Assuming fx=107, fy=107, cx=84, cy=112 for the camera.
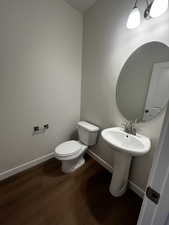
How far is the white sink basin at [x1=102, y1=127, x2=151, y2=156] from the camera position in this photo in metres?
0.98

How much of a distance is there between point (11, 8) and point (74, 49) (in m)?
0.88

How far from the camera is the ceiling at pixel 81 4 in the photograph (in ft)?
4.95

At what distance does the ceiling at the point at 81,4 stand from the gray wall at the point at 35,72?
0.06 m

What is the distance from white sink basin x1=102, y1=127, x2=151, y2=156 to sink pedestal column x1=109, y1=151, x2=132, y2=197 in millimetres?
134

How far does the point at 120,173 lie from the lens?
1257mm

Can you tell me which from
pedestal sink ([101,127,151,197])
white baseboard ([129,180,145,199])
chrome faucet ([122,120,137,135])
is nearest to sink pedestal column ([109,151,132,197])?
pedestal sink ([101,127,151,197])

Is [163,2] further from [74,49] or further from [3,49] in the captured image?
[3,49]

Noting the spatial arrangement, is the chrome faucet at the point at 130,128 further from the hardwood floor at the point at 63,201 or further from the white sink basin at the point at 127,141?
the hardwood floor at the point at 63,201

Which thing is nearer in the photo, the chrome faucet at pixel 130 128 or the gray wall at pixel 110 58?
the gray wall at pixel 110 58

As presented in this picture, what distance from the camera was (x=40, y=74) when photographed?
1517 millimetres

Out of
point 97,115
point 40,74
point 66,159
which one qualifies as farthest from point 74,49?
point 66,159

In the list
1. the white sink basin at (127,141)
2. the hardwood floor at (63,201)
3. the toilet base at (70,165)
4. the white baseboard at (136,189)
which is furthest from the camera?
the toilet base at (70,165)

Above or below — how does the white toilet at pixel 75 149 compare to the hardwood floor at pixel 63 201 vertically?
above

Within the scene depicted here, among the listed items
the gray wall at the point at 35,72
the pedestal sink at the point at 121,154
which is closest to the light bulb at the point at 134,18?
the gray wall at the point at 35,72
